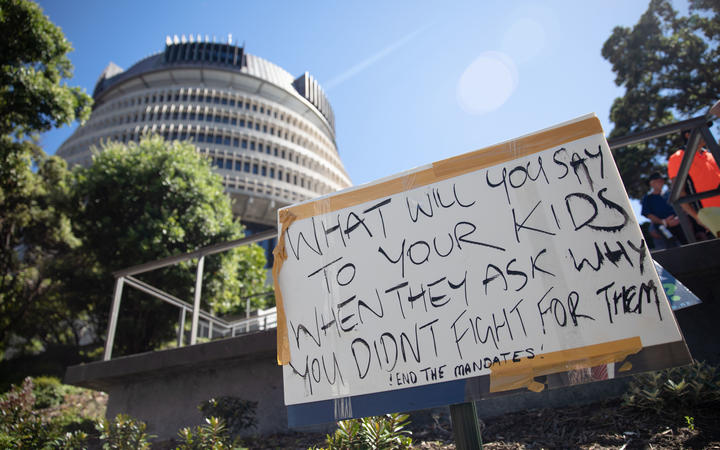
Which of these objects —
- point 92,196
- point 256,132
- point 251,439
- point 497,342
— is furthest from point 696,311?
point 256,132

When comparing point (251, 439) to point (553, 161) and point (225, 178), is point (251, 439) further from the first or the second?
point (225, 178)

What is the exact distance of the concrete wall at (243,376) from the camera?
3410mm

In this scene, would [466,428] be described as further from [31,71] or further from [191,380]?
[31,71]

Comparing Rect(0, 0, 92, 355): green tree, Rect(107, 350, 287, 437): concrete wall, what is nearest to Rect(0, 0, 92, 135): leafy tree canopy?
Rect(0, 0, 92, 355): green tree

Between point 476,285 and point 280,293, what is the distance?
1009 millimetres

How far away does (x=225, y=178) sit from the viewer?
51.9 meters

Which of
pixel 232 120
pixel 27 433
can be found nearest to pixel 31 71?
pixel 27 433

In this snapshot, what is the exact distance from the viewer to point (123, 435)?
3803 millimetres

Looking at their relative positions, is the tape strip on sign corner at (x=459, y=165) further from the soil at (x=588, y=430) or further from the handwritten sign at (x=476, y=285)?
the soil at (x=588, y=430)

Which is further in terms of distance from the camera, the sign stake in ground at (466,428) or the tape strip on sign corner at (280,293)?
the tape strip on sign corner at (280,293)

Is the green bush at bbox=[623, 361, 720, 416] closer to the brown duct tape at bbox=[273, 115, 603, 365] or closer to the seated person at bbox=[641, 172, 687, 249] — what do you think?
the brown duct tape at bbox=[273, 115, 603, 365]

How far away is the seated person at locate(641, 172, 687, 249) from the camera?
220 inches

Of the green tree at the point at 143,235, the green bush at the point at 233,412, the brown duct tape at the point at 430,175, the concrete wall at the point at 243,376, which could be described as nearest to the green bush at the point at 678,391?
the concrete wall at the point at 243,376

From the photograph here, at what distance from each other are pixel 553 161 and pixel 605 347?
848 millimetres
